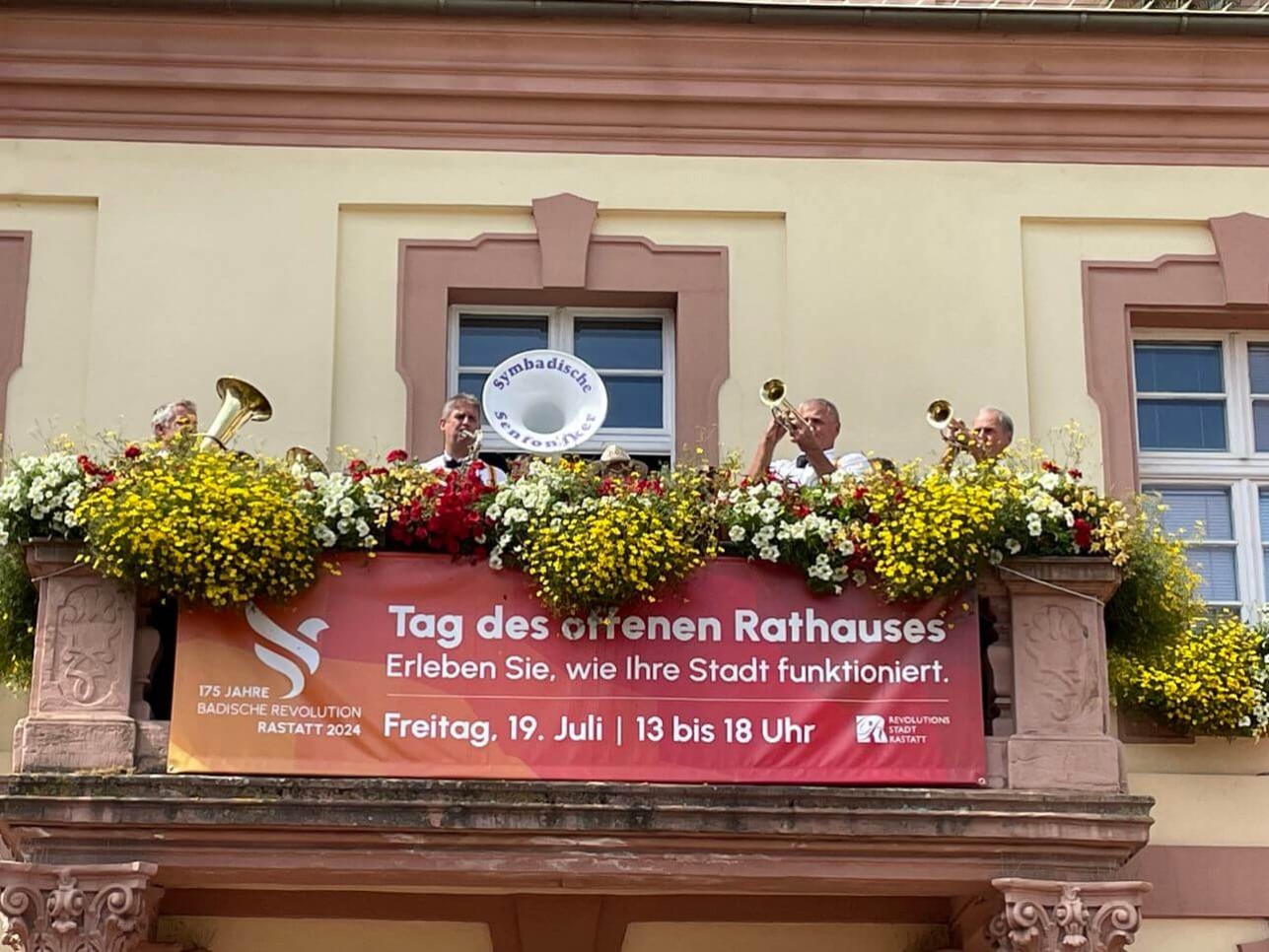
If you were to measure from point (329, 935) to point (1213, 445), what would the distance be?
4713mm

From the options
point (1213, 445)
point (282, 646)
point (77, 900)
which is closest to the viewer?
point (77, 900)

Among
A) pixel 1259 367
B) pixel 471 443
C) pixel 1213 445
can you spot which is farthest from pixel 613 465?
pixel 1259 367

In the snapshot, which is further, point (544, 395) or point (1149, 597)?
point (544, 395)

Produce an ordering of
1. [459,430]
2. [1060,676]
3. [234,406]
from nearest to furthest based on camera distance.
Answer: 1. [1060,676]
2. [459,430]
3. [234,406]

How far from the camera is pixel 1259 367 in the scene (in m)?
12.4

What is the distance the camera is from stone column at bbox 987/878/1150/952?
9703 millimetres

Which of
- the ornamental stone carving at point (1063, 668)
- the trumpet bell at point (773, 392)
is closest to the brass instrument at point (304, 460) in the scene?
the trumpet bell at point (773, 392)

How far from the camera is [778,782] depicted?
984 centimetres

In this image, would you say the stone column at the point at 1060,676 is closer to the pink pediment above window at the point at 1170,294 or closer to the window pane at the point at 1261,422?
the pink pediment above window at the point at 1170,294

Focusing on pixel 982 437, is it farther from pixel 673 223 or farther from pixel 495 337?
pixel 495 337

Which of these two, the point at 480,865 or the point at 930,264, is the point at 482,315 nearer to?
the point at 930,264

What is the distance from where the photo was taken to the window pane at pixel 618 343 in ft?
40.2

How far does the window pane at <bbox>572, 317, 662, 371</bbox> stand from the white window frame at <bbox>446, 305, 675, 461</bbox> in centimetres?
3

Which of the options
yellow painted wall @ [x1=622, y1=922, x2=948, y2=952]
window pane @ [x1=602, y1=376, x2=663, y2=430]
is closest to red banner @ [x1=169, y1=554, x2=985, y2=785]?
yellow painted wall @ [x1=622, y1=922, x2=948, y2=952]
